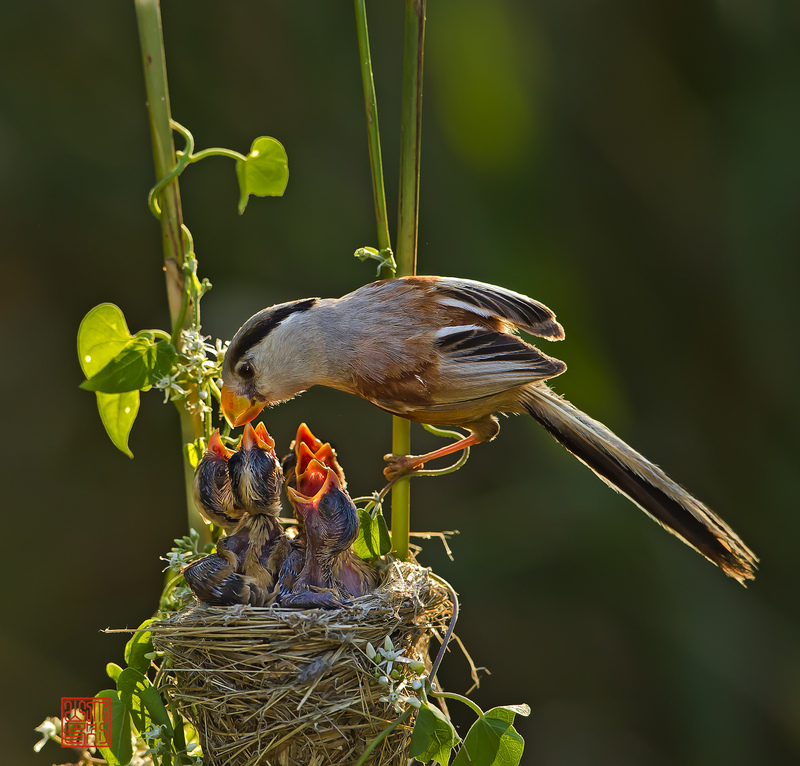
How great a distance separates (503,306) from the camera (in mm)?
1325

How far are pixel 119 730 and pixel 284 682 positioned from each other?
0.27 metres

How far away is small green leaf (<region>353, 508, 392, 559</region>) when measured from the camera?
4.46 feet

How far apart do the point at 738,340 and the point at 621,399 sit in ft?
1.82

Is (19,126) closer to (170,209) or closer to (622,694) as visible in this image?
(170,209)

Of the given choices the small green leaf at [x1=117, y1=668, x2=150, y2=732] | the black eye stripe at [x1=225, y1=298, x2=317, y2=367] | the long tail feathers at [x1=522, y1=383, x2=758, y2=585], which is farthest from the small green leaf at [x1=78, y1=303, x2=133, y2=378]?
the long tail feathers at [x1=522, y1=383, x2=758, y2=585]

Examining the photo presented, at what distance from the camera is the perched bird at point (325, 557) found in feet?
4.09

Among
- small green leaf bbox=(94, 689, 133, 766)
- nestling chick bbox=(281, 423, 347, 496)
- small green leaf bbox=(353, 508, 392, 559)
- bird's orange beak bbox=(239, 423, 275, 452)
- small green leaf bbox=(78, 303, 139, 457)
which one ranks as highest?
small green leaf bbox=(78, 303, 139, 457)

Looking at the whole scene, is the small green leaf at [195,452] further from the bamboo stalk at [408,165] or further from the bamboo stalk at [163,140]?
the bamboo stalk at [408,165]

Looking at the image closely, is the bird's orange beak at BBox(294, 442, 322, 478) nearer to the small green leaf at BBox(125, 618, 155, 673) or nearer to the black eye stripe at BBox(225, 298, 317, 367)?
the black eye stripe at BBox(225, 298, 317, 367)

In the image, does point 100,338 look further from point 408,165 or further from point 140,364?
point 408,165

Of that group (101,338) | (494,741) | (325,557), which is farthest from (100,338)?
(494,741)

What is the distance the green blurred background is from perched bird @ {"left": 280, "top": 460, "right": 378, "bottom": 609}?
1228 millimetres

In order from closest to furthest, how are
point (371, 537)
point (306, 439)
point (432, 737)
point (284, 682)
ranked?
point (432, 737)
point (284, 682)
point (371, 537)
point (306, 439)

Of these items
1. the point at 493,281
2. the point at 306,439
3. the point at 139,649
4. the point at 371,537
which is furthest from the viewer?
the point at 493,281
